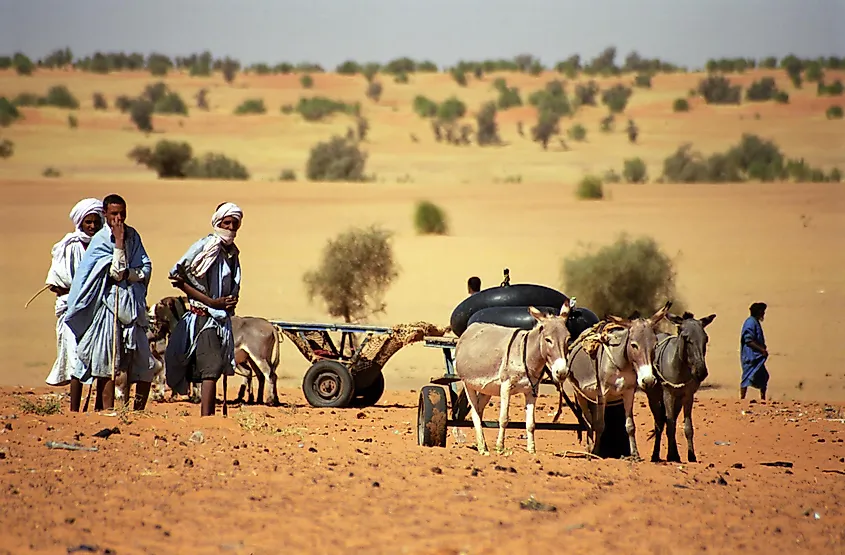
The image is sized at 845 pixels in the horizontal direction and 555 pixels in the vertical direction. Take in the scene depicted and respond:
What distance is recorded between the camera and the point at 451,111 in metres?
83.8

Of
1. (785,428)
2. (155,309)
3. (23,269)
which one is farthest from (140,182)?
(785,428)

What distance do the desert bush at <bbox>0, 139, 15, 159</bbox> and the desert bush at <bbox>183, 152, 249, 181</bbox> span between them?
8742 mm

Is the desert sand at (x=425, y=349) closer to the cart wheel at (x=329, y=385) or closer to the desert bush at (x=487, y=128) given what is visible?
the cart wheel at (x=329, y=385)

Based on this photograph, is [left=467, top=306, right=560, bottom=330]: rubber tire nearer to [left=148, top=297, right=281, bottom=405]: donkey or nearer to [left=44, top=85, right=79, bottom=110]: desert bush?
[left=148, top=297, right=281, bottom=405]: donkey

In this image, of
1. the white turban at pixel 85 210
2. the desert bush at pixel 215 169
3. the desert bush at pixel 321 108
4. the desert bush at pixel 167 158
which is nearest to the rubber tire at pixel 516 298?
the white turban at pixel 85 210

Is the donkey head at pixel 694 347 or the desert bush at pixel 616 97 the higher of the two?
the desert bush at pixel 616 97

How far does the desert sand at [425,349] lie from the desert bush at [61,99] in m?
2.94

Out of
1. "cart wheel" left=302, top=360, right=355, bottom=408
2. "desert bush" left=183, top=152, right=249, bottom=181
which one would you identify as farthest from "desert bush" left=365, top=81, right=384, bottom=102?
"cart wheel" left=302, top=360, right=355, bottom=408

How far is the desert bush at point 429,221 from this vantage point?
42672mm

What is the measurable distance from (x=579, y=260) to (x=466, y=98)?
232 ft

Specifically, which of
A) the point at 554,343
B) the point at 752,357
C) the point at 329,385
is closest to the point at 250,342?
the point at 329,385

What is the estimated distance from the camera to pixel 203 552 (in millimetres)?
8117

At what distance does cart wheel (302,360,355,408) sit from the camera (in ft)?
57.3

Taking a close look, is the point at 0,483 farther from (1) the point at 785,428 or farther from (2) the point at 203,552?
(1) the point at 785,428
